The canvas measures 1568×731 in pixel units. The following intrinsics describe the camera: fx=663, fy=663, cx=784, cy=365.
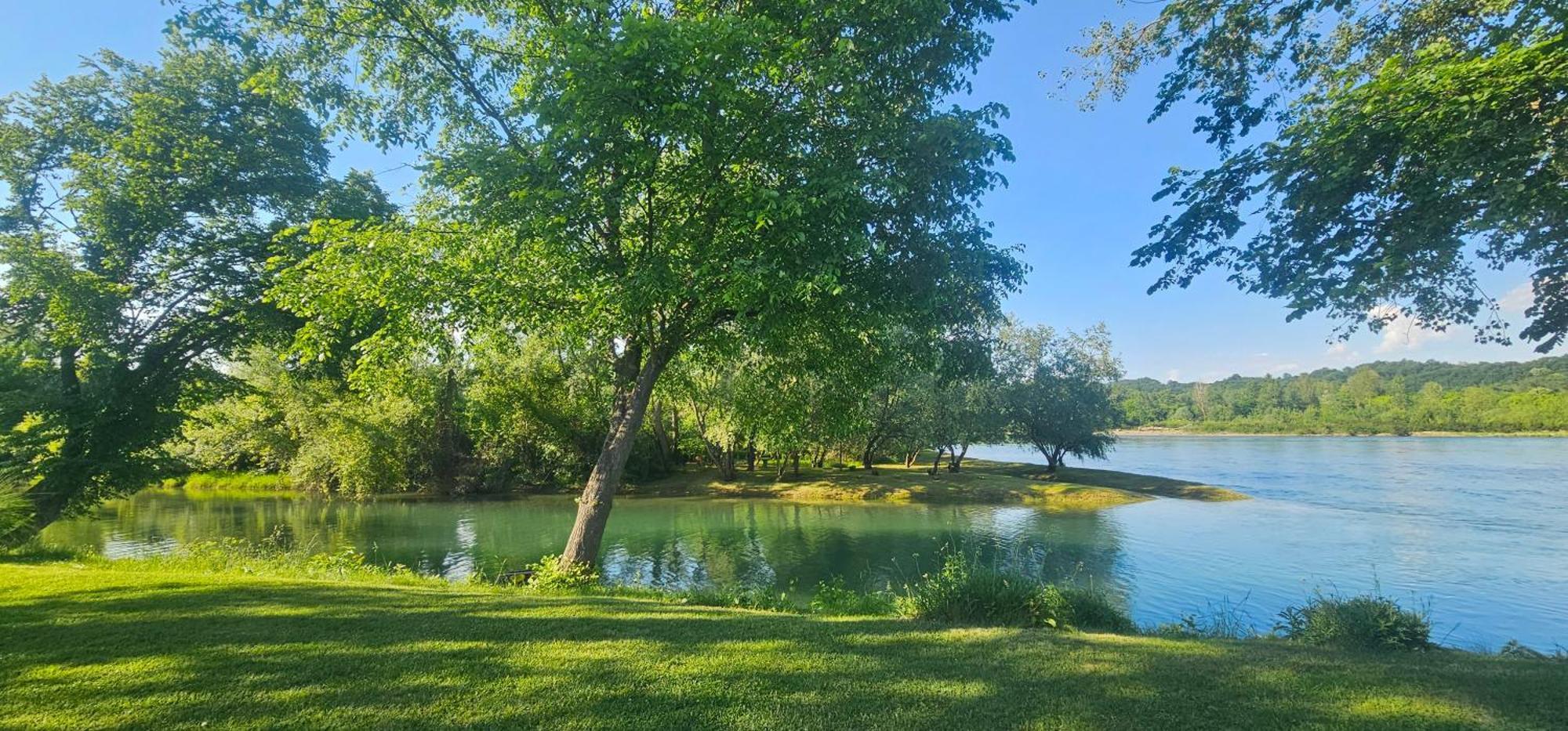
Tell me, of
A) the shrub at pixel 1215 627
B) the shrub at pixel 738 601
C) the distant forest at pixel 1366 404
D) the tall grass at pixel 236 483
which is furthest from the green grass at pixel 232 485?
the distant forest at pixel 1366 404

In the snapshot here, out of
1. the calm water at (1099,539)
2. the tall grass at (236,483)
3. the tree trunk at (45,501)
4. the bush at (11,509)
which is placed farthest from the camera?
the tall grass at (236,483)

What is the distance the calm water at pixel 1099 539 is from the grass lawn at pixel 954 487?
76.3 inches

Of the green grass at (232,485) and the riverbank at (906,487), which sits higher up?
the green grass at (232,485)

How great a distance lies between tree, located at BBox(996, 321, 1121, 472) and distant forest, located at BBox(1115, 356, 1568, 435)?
5033 mm

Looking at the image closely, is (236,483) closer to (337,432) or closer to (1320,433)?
(337,432)

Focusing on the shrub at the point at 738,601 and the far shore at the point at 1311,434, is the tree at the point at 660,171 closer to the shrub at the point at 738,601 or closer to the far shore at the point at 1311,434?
the shrub at the point at 738,601

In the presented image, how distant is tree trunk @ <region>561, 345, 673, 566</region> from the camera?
10.2 m

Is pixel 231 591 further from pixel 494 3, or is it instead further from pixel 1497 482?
pixel 1497 482

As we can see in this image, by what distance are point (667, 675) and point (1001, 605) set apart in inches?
174

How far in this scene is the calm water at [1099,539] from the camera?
15445 mm

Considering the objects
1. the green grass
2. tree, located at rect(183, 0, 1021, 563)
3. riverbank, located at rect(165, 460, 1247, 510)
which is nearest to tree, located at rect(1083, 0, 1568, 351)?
tree, located at rect(183, 0, 1021, 563)

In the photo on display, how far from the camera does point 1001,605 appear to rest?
7.41 metres

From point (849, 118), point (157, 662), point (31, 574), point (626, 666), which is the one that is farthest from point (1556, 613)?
point (31, 574)

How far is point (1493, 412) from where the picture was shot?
262ft
